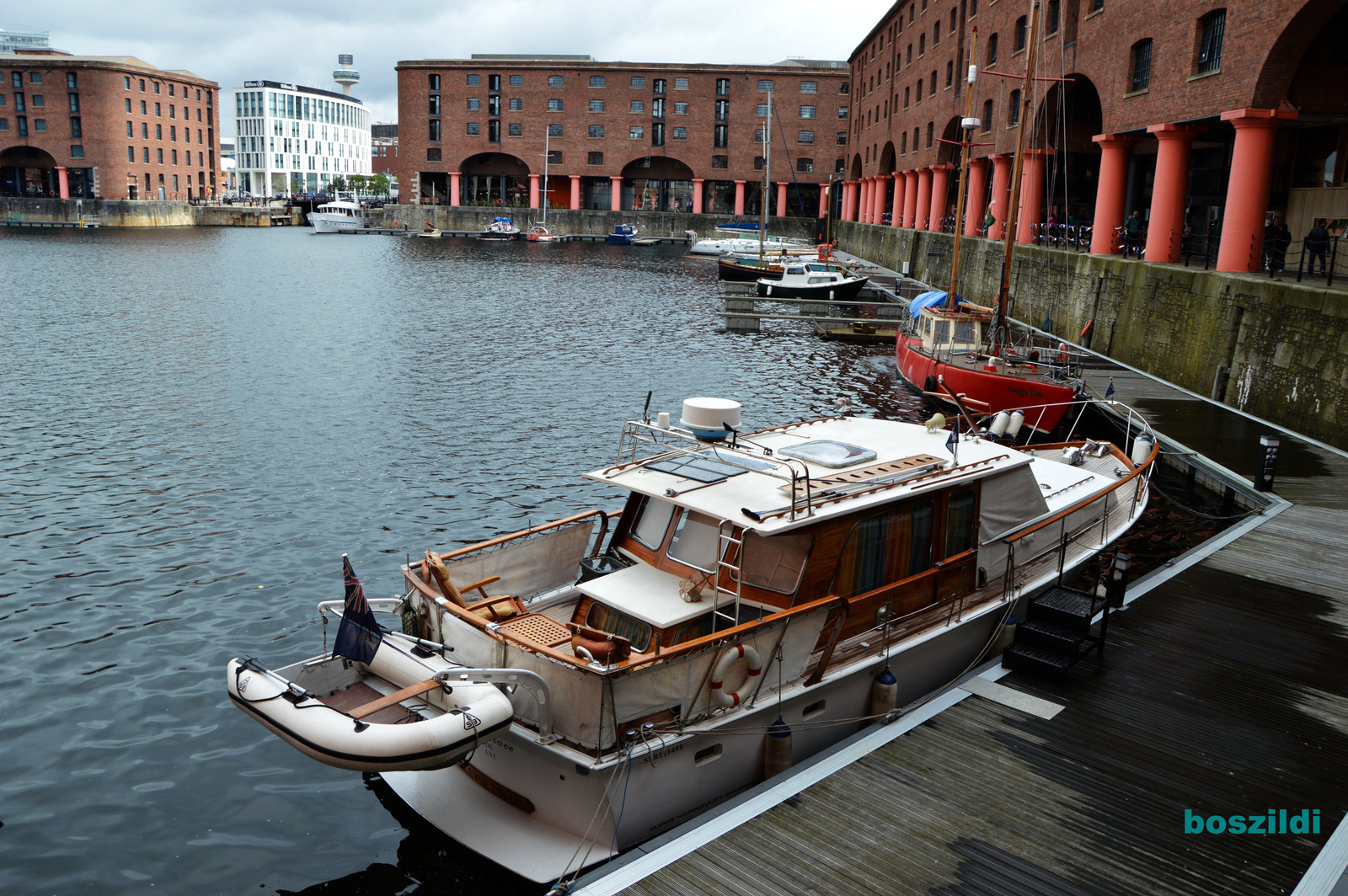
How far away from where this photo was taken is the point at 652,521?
10.9 metres

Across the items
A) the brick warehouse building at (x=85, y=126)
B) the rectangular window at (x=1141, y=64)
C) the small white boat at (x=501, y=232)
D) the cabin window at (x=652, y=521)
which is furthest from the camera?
the brick warehouse building at (x=85, y=126)

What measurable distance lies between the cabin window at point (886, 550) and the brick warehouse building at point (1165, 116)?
20.1 metres

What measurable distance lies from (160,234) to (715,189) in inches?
2443

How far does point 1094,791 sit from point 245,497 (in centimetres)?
1706

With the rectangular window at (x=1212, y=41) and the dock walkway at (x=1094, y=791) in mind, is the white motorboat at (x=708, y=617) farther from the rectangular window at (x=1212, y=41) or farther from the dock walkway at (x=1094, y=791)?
the rectangular window at (x=1212, y=41)

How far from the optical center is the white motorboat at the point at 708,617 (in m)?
8.75

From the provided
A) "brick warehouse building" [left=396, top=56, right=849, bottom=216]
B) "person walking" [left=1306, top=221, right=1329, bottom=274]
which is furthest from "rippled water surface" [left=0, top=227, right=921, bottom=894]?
"brick warehouse building" [left=396, top=56, right=849, bottom=216]

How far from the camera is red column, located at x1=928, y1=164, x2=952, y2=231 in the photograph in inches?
2410

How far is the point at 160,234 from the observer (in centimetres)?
10962

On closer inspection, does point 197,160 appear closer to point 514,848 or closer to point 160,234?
point 160,234

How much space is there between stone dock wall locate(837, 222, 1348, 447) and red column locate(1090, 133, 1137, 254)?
1.16 metres

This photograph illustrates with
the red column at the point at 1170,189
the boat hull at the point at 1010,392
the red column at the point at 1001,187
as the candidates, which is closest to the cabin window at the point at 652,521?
the boat hull at the point at 1010,392

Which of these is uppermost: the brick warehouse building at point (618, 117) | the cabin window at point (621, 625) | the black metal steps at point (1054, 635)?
the brick warehouse building at point (618, 117)

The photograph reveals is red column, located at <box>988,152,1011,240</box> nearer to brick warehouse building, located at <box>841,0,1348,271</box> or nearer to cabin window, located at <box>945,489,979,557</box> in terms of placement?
brick warehouse building, located at <box>841,0,1348,271</box>
